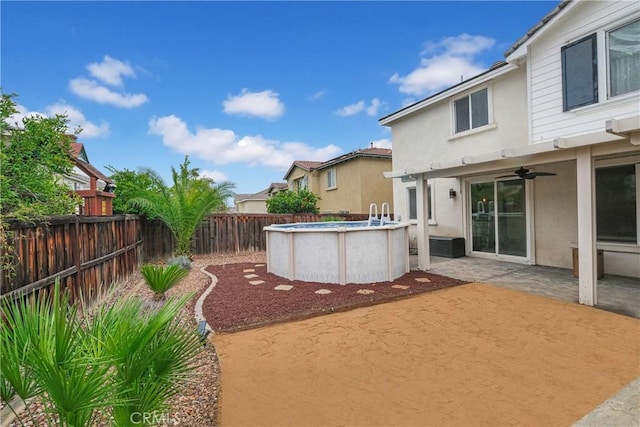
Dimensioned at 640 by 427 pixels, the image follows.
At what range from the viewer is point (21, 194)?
13.4 feet

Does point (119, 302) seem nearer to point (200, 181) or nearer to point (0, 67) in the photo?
point (0, 67)

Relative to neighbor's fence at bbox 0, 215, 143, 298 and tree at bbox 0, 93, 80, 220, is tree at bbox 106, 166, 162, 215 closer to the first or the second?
neighbor's fence at bbox 0, 215, 143, 298

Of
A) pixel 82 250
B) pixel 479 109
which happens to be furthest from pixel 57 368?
pixel 479 109

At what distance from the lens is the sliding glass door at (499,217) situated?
33.0 feet

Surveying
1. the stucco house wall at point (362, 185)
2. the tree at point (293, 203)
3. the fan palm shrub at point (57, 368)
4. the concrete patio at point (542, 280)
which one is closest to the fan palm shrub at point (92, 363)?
the fan palm shrub at point (57, 368)

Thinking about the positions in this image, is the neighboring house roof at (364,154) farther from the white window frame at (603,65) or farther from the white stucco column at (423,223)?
the white window frame at (603,65)

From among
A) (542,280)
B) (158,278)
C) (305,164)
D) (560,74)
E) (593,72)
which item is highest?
(305,164)

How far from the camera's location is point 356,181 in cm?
1952

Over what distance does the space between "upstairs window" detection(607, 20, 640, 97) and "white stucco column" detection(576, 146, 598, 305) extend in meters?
2.24

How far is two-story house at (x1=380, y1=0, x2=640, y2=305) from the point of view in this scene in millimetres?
6152

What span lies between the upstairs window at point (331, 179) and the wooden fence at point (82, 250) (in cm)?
1044

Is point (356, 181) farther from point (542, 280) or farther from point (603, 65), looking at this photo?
point (603, 65)

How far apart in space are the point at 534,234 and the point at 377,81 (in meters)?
11.1

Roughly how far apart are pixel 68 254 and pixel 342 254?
5280 millimetres
